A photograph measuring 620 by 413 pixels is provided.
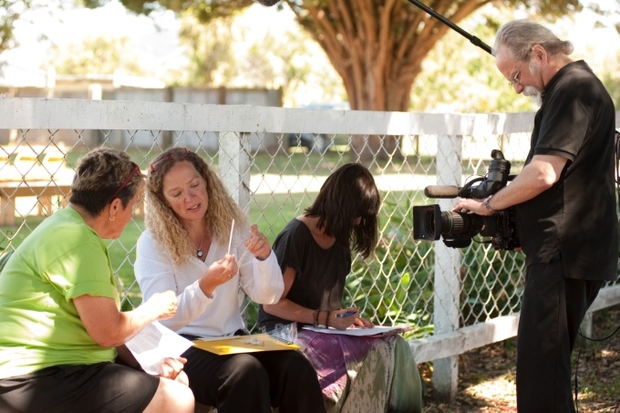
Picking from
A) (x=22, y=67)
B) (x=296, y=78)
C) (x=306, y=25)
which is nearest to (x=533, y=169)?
(x=306, y=25)

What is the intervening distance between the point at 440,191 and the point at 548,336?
68 centimetres

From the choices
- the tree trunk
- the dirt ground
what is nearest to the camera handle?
the dirt ground

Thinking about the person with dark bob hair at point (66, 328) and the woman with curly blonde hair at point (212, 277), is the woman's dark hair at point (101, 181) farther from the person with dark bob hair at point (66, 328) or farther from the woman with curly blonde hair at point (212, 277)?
the woman with curly blonde hair at point (212, 277)

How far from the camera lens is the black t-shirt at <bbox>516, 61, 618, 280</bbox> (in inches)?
130

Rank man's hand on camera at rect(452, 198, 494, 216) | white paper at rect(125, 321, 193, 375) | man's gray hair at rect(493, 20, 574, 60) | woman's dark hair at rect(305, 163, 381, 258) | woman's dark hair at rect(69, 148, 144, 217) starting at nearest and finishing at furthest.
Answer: woman's dark hair at rect(69, 148, 144, 217), white paper at rect(125, 321, 193, 375), man's gray hair at rect(493, 20, 574, 60), man's hand on camera at rect(452, 198, 494, 216), woman's dark hair at rect(305, 163, 381, 258)

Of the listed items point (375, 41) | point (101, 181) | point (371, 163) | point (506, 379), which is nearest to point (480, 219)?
point (371, 163)

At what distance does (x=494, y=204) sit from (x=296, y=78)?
166 feet

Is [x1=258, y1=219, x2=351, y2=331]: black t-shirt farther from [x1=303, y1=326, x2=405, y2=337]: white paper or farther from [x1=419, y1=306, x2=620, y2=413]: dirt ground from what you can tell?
[x1=419, y1=306, x2=620, y2=413]: dirt ground

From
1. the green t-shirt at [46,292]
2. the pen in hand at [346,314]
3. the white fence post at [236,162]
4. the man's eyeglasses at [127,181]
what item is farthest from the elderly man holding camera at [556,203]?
the green t-shirt at [46,292]

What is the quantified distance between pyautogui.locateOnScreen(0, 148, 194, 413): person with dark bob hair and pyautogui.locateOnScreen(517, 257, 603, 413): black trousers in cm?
136

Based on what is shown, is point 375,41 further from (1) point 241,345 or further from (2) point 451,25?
(1) point 241,345

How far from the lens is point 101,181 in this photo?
295 centimetres

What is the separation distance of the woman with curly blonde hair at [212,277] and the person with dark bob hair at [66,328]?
404mm

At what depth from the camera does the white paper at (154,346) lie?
10.1 feet
